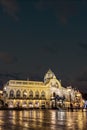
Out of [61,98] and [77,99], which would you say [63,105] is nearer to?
[61,98]

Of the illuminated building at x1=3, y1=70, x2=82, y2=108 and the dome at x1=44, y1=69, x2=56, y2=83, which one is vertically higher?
the dome at x1=44, y1=69, x2=56, y2=83

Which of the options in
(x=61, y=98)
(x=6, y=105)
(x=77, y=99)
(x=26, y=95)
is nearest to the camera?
(x=6, y=105)

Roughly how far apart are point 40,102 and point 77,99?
3708 centimetres

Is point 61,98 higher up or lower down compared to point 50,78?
lower down

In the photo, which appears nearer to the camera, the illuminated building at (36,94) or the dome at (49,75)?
the illuminated building at (36,94)

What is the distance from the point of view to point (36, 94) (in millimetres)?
172000

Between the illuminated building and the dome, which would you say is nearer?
the illuminated building

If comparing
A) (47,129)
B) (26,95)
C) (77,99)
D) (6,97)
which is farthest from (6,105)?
(47,129)

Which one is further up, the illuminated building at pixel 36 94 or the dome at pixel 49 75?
the dome at pixel 49 75

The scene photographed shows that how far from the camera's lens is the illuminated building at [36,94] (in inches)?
6407

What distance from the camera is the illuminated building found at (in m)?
163

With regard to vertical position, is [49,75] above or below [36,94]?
above

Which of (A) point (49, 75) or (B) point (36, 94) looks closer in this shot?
(B) point (36, 94)

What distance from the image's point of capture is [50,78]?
186000 mm
